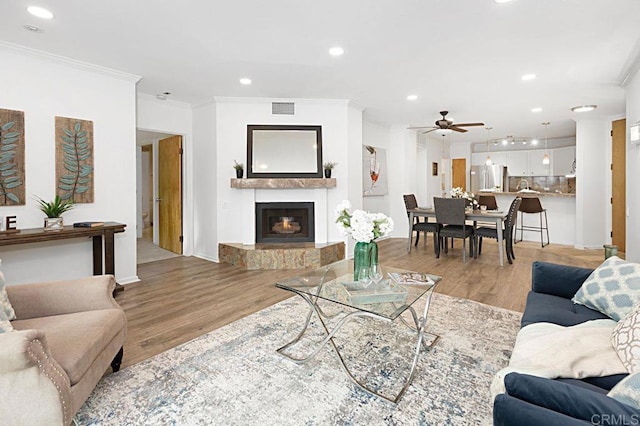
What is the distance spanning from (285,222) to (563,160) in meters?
7.95

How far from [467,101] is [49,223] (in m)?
5.91

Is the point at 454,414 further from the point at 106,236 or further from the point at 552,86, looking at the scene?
the point at 552,86

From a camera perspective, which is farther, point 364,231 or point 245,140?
point 245,140

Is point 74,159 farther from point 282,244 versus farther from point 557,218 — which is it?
point 557,218

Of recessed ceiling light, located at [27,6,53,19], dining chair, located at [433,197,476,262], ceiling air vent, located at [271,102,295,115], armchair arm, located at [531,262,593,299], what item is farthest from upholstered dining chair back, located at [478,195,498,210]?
recessed ceiling light, located at [27,6,53,19]

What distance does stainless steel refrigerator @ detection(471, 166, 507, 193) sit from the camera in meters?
9.93

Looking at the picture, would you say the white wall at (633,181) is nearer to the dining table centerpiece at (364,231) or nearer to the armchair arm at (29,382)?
the dining table centerpiece at (364,231)

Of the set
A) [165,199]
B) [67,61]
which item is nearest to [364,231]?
[67,61]

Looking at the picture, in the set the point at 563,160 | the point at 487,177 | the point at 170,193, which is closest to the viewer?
the point at 170,193

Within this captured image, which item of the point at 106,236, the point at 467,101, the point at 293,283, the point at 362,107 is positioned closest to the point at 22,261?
the point at 106,236

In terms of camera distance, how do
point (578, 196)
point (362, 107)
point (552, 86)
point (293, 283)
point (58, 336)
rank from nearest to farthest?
point (58, 336)
point (293, 283)
point (552, 86)
point (362, 107)
point (578, 196)

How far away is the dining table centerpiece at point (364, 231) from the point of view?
2.36 meters

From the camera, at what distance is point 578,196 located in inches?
264

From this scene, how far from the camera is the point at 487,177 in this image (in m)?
9.95
